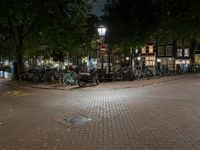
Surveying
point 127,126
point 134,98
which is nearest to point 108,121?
point 127,126

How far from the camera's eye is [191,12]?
27.5m

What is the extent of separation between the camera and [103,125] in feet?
24.6

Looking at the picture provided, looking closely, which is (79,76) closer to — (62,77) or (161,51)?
(62,77)

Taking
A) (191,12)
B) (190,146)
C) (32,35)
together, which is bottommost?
(190,146)

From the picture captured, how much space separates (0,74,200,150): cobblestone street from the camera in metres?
5.91

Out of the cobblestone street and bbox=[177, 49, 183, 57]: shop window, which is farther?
bbox=[177, 49, 183, 57]: shop window

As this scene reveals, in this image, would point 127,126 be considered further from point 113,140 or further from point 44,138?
point 44,138

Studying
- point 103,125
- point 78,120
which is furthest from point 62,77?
point 103,125

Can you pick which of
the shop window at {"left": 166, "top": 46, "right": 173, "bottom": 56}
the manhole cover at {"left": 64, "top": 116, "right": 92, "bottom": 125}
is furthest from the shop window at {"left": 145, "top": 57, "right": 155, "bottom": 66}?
the manhole cover at {"left": 64, "top": 116, "right": 92, "bottom": 125}

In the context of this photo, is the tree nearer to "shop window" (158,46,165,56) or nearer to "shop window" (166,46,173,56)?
"shop window" (166,46,173,56)

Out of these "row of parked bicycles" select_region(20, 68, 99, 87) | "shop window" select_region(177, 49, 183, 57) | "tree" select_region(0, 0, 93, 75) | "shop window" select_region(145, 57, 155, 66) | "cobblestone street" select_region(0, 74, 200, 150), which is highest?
"tree" select_region(0, 0, 93, 75)

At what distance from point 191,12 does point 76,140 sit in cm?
2485

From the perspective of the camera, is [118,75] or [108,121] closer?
[108,121]

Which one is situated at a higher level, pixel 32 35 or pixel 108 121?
pixel 32 35
